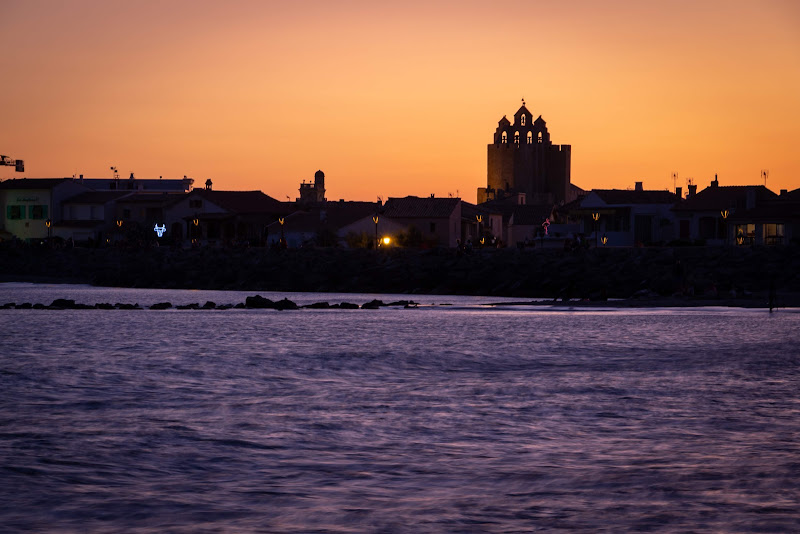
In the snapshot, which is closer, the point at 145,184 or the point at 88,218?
the point at 88,218

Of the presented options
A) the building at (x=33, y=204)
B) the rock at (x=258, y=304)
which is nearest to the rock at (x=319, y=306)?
the rock at (x=258, y=304)

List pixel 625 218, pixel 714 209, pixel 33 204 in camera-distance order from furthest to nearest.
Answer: pixel 33 204 < pixel 625 218 < pixel 714 209

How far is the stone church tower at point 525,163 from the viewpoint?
185000mm

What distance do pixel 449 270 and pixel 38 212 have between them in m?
60.4

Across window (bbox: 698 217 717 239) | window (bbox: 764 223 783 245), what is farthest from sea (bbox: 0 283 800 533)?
window (bbox: 698 217 717 239)

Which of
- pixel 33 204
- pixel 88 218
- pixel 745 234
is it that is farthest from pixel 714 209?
pixel 33 204

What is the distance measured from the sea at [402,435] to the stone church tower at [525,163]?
155005mm

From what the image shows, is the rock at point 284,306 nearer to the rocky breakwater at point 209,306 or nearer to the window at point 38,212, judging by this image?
the rocky breakwater at point 209,306

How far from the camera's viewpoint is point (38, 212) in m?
111

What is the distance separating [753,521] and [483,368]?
14.1m

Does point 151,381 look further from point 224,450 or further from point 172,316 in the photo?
point 172,316

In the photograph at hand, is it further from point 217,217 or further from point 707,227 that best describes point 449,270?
point 217,217

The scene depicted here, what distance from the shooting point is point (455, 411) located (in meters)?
17.1

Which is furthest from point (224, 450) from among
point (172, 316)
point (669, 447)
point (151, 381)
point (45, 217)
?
point (45, 217)
